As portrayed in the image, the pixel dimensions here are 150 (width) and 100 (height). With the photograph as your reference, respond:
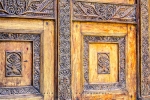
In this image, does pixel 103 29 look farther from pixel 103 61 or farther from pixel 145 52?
pixel 145 52

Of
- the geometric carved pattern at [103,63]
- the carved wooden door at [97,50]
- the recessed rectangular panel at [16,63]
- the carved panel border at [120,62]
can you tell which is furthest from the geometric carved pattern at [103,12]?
the recessed rectangular panel at [16,63]

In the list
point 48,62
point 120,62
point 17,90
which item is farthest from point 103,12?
point 17,90

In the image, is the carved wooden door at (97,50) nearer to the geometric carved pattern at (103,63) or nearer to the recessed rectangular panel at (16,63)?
the geometric carved pattern at (103,63)

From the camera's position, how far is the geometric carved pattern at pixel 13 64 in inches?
70.8

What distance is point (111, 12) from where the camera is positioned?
6.82 feet

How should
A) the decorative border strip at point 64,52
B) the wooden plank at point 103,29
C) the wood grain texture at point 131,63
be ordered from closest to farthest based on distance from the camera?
the decorative border strip at point 64,52, the wooden plank at point 103,29, the wood grain texture at point 131,63

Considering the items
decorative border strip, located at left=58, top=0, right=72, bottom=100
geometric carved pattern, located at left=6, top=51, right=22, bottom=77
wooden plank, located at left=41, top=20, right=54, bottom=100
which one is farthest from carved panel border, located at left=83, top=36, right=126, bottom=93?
geometric carved pattern, located at left=6, top=51, right=22, bottom=77

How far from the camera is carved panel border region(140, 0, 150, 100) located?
2150 mm

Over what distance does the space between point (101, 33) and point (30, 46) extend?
0.49 metres

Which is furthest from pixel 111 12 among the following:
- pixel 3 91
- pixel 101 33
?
pixel 3 91

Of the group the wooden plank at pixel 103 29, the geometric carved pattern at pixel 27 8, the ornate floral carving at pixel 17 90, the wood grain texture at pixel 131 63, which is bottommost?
the ornate floral carving at pixel 17 90

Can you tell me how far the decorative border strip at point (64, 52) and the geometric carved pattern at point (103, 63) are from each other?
22 centimetres

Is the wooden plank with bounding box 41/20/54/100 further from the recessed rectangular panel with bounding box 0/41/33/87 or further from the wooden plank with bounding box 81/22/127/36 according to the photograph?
the wooden plank with bounding box 81/22/127/36

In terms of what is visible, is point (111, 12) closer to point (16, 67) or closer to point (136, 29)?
point (136, 29)
